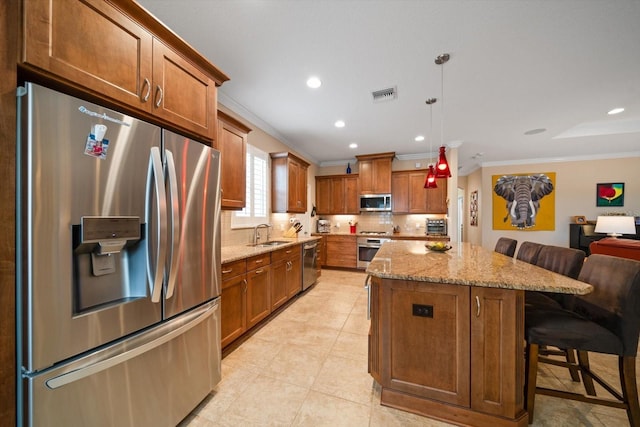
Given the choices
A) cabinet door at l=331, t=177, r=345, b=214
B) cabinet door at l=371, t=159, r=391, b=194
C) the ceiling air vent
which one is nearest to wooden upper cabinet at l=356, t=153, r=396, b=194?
cabinet door at l=371, t=159, r=391, b=194

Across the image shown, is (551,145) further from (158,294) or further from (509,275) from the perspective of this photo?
(158,294)

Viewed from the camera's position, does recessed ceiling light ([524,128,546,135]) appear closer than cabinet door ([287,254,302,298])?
No

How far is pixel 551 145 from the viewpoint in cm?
496

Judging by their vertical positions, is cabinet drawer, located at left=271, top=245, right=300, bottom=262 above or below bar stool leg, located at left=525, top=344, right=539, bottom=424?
above

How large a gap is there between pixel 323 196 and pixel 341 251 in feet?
4.93

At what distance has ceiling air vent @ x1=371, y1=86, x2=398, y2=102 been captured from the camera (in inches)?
112

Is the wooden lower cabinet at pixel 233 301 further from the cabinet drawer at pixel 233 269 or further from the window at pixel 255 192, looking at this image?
the window at pixel 255 192

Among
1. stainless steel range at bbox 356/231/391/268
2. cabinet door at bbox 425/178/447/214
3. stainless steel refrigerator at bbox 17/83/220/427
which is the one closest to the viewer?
stainless steel refrigerator at bbox 17/83/220/427

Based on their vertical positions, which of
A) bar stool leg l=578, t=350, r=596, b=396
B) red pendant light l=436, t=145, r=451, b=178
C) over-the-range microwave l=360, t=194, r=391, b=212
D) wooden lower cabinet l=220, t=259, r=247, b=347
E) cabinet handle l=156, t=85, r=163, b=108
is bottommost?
bar stool leg l=578, t=350, r=596, b=396

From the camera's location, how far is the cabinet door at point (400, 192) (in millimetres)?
5546

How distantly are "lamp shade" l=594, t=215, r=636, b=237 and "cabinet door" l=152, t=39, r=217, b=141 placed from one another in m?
7.37

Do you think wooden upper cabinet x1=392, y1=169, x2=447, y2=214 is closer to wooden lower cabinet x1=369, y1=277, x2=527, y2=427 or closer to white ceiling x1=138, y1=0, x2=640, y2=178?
white ceiling x1=138, y1=0, x2=640, y2=178

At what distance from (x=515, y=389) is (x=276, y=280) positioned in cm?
240

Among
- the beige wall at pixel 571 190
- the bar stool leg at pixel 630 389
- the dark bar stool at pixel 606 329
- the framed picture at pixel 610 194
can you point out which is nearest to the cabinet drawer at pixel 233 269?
the dark bar stool at pixel 606 329
